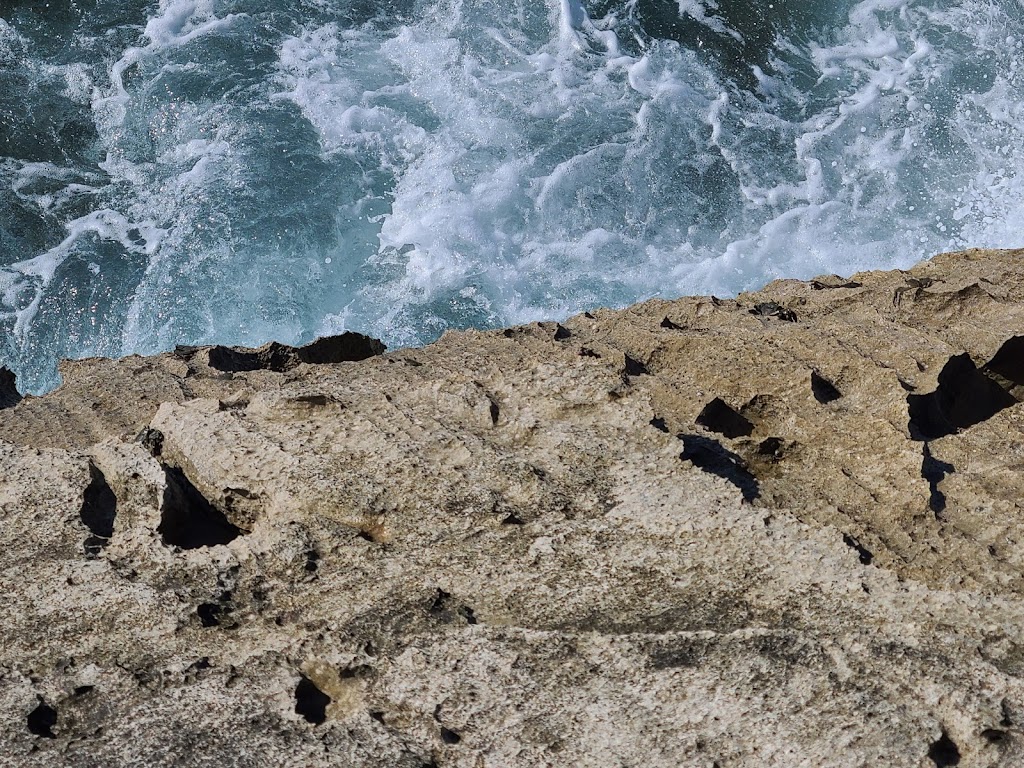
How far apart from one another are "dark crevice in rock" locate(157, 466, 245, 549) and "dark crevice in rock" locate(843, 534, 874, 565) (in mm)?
2308

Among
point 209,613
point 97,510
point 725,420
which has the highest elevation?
point 97,510

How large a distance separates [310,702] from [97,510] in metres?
1.38

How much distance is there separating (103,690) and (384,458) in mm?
Answer: 1308

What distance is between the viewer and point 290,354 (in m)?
6.55

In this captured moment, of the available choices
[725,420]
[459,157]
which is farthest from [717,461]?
[459,157]

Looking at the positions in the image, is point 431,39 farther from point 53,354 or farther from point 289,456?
point 289,456

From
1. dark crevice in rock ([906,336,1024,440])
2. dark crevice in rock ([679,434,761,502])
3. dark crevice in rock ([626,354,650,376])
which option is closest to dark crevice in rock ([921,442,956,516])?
dark crevice in rock ([906,336,1024,440])

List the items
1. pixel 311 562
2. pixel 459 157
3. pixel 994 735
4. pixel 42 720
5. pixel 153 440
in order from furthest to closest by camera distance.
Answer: pixel 459 157, pixel 153 440, pixel 311 562, pixel 42 720, pixel 994 735

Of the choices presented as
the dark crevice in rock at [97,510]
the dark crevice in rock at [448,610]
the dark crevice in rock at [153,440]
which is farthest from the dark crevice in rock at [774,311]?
the dark crevice in rock at [97,510]

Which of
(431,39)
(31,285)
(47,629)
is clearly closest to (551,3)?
(431,39)

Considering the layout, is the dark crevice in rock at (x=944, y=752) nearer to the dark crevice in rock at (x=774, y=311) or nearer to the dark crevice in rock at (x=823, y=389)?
the dark crevice in rock at (x=823, y=389)

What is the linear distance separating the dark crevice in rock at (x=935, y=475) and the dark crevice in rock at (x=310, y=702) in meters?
2.29

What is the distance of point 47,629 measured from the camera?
163 inches

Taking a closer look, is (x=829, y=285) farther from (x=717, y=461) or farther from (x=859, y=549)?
(x=859, y=549)
